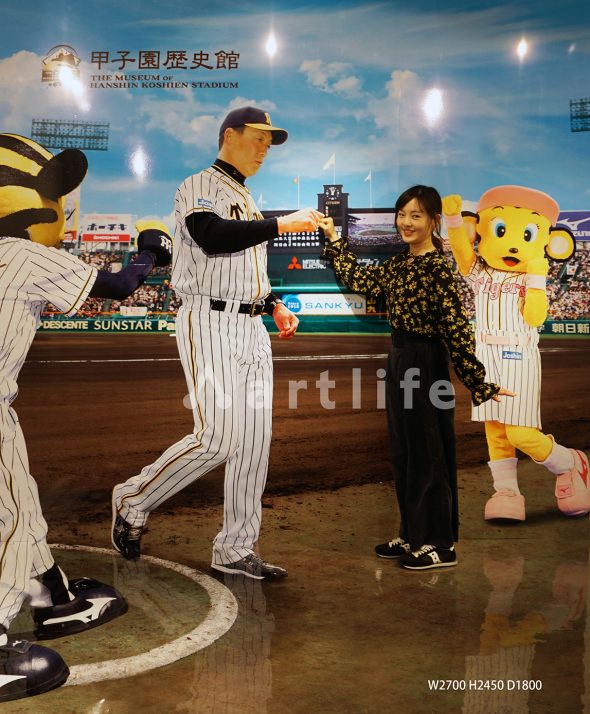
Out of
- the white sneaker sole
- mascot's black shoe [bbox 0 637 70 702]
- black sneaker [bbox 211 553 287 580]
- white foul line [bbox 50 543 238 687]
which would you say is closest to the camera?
mascot's black shoe [bbox 0 637 70 702]

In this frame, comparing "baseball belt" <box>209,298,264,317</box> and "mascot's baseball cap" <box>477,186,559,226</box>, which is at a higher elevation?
"mascot's baseball cap" <box>477,186,559,226</box>

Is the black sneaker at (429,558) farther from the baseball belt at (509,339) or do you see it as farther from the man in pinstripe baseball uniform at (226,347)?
the baseball belt at (509,339)

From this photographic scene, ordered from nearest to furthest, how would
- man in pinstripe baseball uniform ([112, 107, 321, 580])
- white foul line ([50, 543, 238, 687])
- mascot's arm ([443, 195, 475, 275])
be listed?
white foul line ([50, 543, 238, 687]), man in pinstripe baseball uniform ([112, 107, 321, 580]), mascot's arm ([443, 195, 475, 275])

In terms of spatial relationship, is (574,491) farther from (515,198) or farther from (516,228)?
(515,198)

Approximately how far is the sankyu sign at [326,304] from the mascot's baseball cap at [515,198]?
2.26 feet

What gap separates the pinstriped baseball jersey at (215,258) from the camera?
109 inches

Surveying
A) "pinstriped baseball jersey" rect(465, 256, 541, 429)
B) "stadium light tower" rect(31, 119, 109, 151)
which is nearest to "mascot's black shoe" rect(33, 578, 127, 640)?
"stadium light tower" rect(31, 119, 109, 151)

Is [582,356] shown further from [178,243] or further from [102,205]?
[102,205]

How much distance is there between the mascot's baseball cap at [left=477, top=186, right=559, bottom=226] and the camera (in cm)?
343

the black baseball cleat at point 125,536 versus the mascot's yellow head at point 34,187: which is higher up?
the mascot's yellow head at point 34,187

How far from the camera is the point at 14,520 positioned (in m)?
2.22

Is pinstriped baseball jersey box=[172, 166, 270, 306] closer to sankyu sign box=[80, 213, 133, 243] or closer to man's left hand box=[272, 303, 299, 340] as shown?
man's left hand box=[272, 303, 299, 340]

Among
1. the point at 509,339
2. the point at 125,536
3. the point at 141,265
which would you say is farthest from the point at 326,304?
the point at 125,536

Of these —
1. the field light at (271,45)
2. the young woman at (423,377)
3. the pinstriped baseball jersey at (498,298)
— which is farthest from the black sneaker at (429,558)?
the field light at (271,45)
